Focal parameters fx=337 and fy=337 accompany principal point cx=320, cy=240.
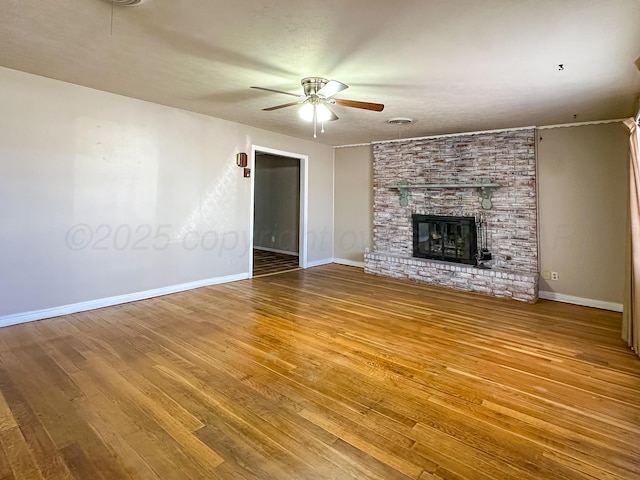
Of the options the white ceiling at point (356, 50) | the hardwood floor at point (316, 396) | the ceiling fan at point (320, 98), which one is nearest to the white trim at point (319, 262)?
the hardwood floor at point (316, 396)

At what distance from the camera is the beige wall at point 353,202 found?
6.79m

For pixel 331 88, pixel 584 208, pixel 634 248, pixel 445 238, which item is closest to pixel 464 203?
pixel 445 238

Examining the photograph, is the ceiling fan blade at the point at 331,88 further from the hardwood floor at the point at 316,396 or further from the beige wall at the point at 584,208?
the beige wall at the point at 584,208

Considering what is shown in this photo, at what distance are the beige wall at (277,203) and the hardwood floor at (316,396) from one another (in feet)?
13.9

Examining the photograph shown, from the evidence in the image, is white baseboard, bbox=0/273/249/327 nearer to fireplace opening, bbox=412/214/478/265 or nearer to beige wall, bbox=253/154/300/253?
beige wall, bbox=253/154/300/253

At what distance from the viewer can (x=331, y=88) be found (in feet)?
10.1

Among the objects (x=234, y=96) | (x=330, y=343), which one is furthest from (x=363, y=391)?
(x=234, y=96)

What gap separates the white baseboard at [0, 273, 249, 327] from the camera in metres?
3.49

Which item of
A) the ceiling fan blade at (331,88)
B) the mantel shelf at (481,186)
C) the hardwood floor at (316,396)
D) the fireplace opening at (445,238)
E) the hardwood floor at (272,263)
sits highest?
the ceiling fan blade at (331,88)

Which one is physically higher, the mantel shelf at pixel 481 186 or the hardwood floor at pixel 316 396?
the mantel shelf at pixel 481 186

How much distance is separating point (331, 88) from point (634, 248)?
3124 millimetres

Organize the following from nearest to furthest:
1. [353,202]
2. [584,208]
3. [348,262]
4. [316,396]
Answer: [316,396] → [584,208] → [353,202] → [348,262]

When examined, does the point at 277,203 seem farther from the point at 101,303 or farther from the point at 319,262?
the point at 101,303

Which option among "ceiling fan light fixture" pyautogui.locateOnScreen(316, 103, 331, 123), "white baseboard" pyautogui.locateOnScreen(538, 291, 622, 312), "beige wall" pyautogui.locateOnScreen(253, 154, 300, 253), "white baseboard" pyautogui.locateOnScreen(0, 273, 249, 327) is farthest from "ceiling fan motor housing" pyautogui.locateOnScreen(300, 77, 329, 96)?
"beige wall" pyautogui.locateOnScreen(253, 154, 300, 253)
